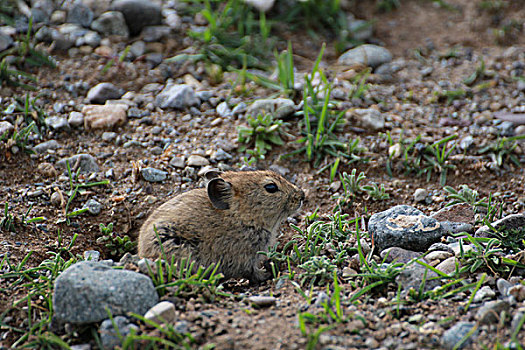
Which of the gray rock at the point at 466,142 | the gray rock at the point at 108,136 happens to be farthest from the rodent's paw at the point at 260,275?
the gray rock at the point at 466,142

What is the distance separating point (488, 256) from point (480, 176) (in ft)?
5.78

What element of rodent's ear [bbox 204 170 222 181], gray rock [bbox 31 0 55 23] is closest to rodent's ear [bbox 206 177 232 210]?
rodent's ear [bbox 204 170 222 181]

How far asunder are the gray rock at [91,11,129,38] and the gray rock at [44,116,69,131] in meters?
1.80

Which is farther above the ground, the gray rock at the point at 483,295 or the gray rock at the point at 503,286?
the gray rock at the point at 503,286

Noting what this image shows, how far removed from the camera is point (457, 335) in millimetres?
3416

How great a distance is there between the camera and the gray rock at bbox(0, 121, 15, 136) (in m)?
5.90

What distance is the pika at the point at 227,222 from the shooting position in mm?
4609

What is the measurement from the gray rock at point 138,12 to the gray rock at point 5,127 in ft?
7.81

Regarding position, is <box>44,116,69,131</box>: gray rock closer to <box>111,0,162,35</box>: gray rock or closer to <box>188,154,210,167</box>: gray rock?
<box>188,154,210,167</box>: gray rock

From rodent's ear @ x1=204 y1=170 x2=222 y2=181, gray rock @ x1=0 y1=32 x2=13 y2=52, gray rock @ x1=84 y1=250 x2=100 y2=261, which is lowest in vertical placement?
gray rock @ x1=84 y1=250 x2=100 y2=261

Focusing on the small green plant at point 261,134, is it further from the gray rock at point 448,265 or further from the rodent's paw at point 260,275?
the gray rock at point 448,265

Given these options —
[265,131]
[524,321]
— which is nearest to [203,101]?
[265,131]

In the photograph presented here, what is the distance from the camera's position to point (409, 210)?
4910 millimetres

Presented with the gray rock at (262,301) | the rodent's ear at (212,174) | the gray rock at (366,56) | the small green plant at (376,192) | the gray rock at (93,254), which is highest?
the gray rock at (366,56)
